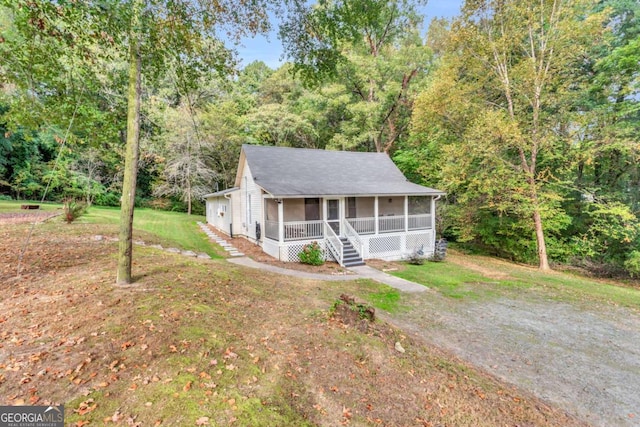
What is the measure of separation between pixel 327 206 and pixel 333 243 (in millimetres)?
2199

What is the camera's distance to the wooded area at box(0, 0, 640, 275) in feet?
17.7

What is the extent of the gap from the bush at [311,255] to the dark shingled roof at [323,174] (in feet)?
7.27

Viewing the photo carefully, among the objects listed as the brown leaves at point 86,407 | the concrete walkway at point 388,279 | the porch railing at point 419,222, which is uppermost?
the porch railing at point 419,222

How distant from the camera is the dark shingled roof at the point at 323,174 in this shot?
12500 millimetres

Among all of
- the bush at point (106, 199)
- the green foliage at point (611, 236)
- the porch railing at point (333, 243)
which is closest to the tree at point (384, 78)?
the porch railing at point (333, 243)

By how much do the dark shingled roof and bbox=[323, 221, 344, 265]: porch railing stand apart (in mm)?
1675

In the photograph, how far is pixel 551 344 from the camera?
5797 millimetres

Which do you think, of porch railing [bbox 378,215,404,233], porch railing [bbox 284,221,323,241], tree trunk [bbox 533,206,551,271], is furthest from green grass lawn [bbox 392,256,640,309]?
porch railing [bbox 284,221,323,241]

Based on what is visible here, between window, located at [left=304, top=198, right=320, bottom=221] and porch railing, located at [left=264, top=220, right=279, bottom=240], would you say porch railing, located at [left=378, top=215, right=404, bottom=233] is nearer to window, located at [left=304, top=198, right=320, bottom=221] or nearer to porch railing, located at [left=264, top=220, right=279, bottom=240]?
window, located at [left=304, top=198, right=320, bottom=221]

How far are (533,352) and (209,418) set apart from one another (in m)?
5.76

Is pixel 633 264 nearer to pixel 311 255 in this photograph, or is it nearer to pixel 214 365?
pixel 311 255

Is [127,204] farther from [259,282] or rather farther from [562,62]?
[562,62]

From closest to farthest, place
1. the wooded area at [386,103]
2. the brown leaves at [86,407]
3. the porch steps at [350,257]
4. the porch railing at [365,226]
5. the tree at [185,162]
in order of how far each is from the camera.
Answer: the brown leaves at [86,407], the wooded area at [386,103], the porch steps at [350,257], the porch railing at [365,226], the tree at [185,162]

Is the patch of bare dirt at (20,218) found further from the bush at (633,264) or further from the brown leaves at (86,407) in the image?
the bush at (633,264)
